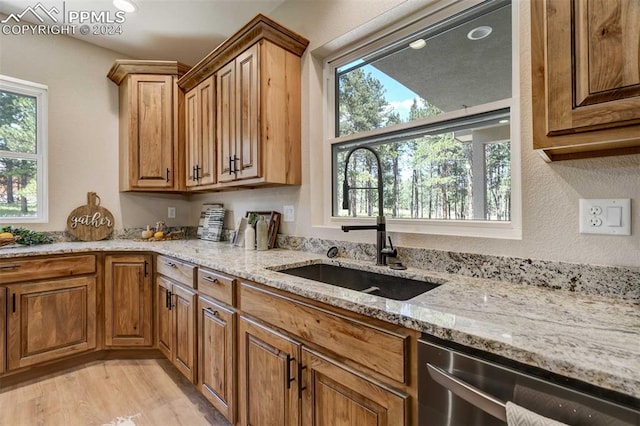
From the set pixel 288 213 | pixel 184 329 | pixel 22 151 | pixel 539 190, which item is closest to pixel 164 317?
pixel 184 329

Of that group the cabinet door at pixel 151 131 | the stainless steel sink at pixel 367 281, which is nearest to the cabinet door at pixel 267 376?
the stainless steel sink at pixel 367 281

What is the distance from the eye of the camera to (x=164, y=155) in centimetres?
278

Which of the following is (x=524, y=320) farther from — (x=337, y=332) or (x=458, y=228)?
(x=458, y=228)

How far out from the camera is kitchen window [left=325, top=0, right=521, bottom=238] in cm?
140

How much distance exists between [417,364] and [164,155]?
2.72 m

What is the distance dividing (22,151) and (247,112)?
6.74ft

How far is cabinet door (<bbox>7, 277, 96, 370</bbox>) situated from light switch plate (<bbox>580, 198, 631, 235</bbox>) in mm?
3001

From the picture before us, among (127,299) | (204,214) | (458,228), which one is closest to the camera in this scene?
(458,228)

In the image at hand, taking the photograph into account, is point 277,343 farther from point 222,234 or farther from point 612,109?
point 222,234

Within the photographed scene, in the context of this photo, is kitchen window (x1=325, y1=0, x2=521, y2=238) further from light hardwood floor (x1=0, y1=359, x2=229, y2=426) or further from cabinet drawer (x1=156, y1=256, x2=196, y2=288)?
light hardwood floor (x1=0, y1=359, x2=229, y2=426)

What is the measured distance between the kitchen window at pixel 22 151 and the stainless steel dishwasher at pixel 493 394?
125 inches

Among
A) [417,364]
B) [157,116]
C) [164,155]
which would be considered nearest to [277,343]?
[417,364]

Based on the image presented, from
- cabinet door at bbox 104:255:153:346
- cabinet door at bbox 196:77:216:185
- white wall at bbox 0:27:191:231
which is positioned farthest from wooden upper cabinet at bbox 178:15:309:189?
white wall at bbox 0:27:191:231

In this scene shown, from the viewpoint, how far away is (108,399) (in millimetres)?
1942
